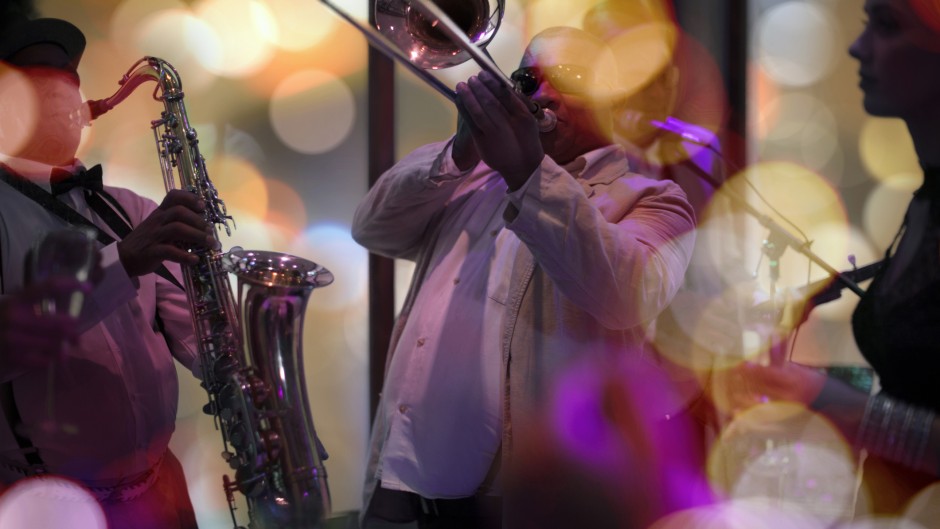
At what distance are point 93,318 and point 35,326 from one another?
0.29 m

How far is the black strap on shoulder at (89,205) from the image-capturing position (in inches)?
66.2

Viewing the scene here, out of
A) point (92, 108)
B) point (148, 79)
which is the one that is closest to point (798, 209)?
point (148, 79)

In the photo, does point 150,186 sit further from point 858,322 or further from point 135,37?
point 858,322

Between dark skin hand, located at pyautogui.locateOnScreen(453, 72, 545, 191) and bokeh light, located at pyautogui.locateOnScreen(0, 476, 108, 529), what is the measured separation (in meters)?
1.11

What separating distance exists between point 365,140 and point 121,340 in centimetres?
176

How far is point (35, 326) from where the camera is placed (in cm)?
121

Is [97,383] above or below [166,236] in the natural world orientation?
below

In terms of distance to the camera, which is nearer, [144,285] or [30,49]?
[30,49]

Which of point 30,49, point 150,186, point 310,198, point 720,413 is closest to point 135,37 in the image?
point 150,186

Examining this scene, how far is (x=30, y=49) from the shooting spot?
68.6 inches

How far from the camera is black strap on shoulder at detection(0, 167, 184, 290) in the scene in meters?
1.68

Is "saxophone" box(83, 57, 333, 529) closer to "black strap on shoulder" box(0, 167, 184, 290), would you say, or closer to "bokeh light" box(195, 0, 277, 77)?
"black strap on shoulder" box(0, 167, 184, 290)

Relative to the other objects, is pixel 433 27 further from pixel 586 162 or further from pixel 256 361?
pixel 256 361

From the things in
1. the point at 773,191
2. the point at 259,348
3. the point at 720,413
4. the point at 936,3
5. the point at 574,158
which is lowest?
the point at 720,413
